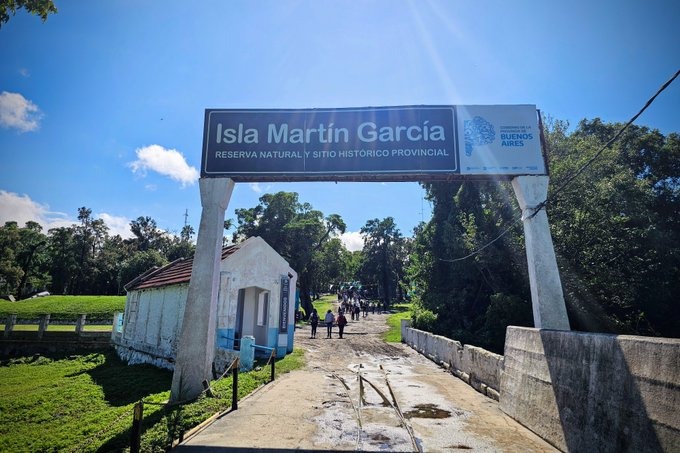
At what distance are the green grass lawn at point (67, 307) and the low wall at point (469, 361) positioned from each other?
113 feet

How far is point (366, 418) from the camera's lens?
7527mm

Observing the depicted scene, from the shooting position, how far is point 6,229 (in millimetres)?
61125

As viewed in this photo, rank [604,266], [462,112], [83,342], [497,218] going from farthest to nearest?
[83,342]
[497,218]
[604,266]
[462,112]

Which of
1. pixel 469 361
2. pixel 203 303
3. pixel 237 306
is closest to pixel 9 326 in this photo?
pixel 237 306

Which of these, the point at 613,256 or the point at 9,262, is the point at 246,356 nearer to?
the point at 613,256

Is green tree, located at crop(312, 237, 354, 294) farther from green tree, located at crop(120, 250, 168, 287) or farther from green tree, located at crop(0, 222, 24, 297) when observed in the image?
green tree, located at crop(0, 222, 24, 297)

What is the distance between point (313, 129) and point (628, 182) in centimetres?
1826

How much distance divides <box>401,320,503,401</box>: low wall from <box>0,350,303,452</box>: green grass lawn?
5754mm

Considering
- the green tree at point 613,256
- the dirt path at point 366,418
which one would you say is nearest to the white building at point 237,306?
the dirt path at point 366,418

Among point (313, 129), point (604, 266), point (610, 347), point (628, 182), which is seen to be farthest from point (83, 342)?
point (628, 182)

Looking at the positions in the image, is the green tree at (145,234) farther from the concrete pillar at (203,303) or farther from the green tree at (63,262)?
the concrete pillar at (203,303)

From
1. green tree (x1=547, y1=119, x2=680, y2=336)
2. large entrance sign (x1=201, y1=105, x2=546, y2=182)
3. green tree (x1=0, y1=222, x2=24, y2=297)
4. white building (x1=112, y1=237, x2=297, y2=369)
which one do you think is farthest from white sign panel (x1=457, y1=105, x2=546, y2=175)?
green tree (x1=0, y1=222, x2=24, y2=297)

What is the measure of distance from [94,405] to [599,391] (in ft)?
45.3

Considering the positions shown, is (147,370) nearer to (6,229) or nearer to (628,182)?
(628,182)
